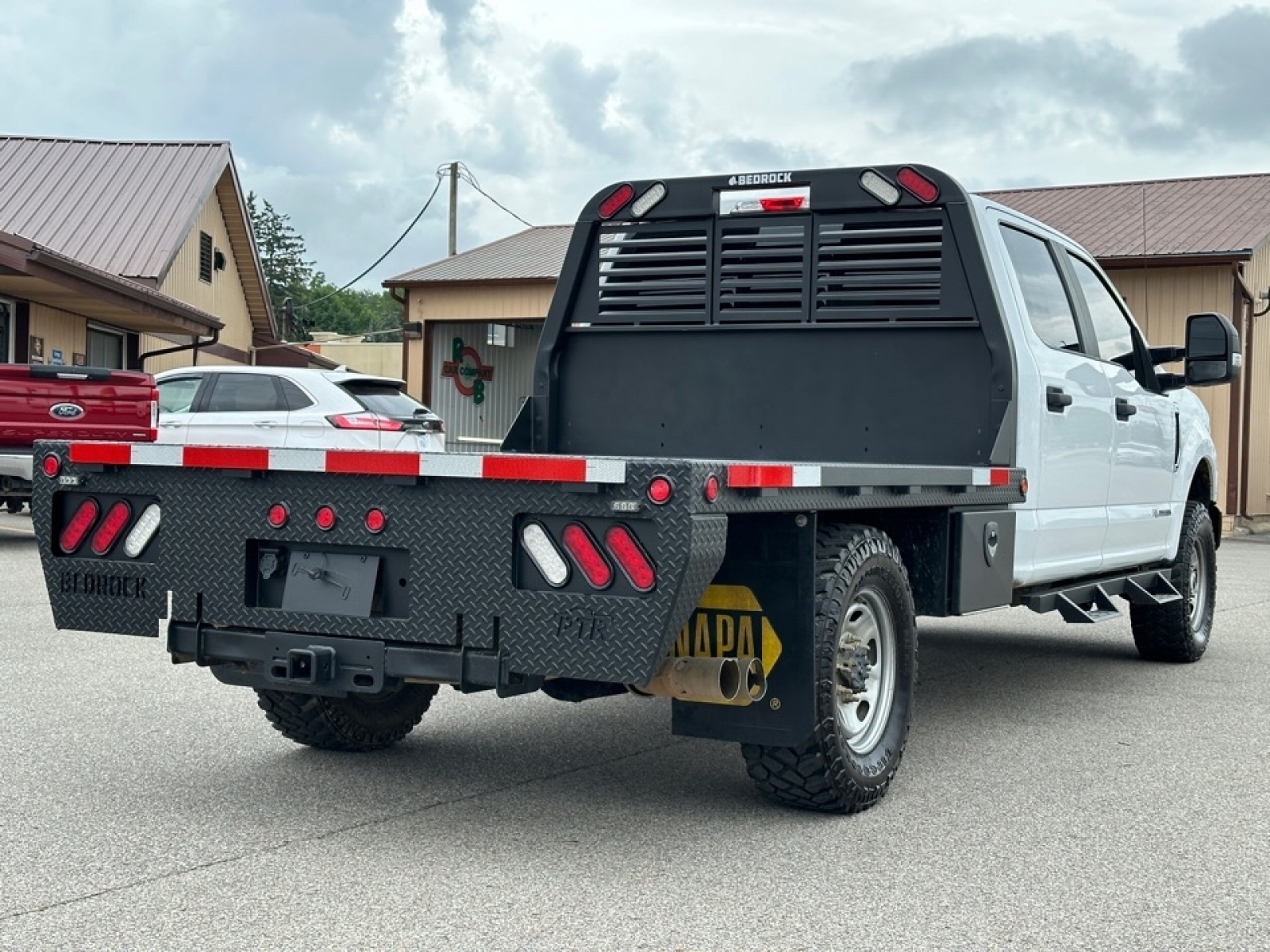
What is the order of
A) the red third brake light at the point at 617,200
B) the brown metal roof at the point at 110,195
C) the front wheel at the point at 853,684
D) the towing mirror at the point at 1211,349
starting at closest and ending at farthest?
1. the front wheel at the point at 853,684
2. the red third brake light at the point at 617,200
3. the towing mirror at the point at 1211,349
4. the brown metal roof at the point at 110,195

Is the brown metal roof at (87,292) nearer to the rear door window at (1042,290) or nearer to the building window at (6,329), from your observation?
the building window at (6,329)

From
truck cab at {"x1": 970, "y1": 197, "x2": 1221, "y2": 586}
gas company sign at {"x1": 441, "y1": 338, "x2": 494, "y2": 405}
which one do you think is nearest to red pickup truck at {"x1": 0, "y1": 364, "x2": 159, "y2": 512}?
truck cab at {"x1": 970, "y1": 197, "x2": 1221, "y2": 586}

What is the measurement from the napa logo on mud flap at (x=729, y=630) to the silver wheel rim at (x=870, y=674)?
0.44 m

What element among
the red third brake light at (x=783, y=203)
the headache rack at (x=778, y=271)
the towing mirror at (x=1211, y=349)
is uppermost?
the red third brake light at (x=783, y=203)

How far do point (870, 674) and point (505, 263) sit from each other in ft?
81.2

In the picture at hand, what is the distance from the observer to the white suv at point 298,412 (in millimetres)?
14109

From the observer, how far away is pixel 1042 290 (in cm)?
695

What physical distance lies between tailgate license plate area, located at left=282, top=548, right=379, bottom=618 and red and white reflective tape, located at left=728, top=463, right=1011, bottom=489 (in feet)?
3.90

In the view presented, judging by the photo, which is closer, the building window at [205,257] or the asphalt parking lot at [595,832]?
the asphalt parking lot at [595,832]

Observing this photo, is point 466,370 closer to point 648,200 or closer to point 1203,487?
point 1203,487

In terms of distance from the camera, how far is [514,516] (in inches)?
173

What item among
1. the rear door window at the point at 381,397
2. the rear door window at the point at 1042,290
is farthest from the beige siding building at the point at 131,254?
the rear door window at the point at 1042,290

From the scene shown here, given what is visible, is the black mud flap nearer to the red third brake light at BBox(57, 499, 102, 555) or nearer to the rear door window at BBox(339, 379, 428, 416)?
the red third brake light at BBox(57, 499, 102, 555)

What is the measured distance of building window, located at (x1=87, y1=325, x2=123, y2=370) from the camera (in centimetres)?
2330
